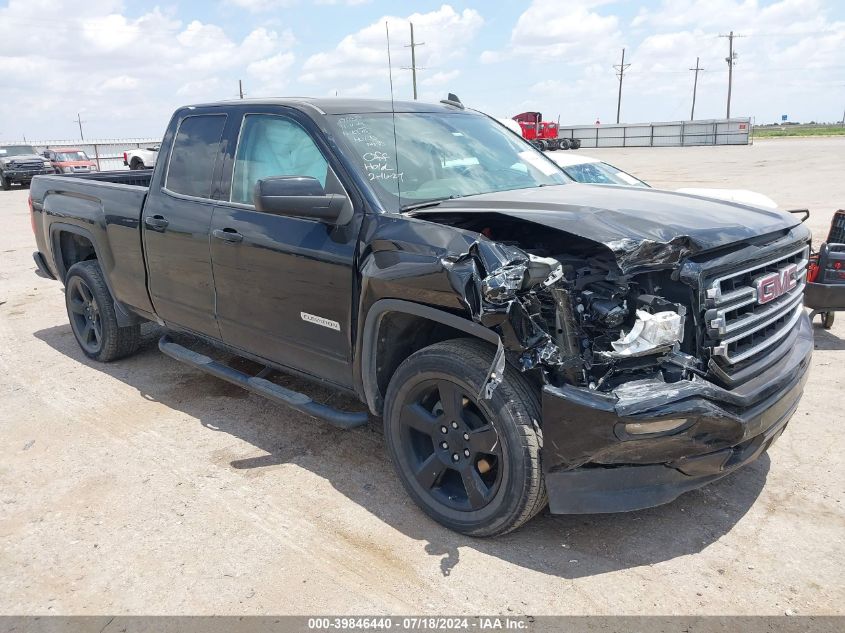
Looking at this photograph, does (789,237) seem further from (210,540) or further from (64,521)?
(64,521)

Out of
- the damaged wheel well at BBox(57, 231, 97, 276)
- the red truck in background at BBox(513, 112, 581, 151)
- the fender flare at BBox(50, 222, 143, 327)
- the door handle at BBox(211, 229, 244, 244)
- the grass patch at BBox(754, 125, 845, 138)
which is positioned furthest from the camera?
the grass patch at BBox(754, 125, 845, 138)

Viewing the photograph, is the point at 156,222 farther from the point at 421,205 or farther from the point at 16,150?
the point at 16,150

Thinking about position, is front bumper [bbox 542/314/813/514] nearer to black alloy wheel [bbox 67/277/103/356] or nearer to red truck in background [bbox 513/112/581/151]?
black alloy wheel [bbox 67/277/103/356]

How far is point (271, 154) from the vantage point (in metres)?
4.07

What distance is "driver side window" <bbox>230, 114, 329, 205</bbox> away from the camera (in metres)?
3.79

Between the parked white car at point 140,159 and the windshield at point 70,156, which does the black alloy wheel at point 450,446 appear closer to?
the parked white car at point 140,159

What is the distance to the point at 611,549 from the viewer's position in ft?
10.2

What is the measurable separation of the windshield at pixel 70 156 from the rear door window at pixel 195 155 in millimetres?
26800

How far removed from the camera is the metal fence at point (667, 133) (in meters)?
47.4

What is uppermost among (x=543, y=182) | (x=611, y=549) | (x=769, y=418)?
(x=543, y=182)

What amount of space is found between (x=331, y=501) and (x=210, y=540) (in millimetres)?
629

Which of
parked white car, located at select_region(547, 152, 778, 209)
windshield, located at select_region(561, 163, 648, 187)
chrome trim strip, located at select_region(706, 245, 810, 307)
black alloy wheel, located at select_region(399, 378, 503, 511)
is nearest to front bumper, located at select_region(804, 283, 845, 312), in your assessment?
parked white car, located at select_region(547, 152, 778, 209)

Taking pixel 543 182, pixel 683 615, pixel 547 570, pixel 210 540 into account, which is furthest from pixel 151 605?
pixel 543 182

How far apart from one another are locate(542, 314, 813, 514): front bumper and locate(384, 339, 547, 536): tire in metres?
0.12
